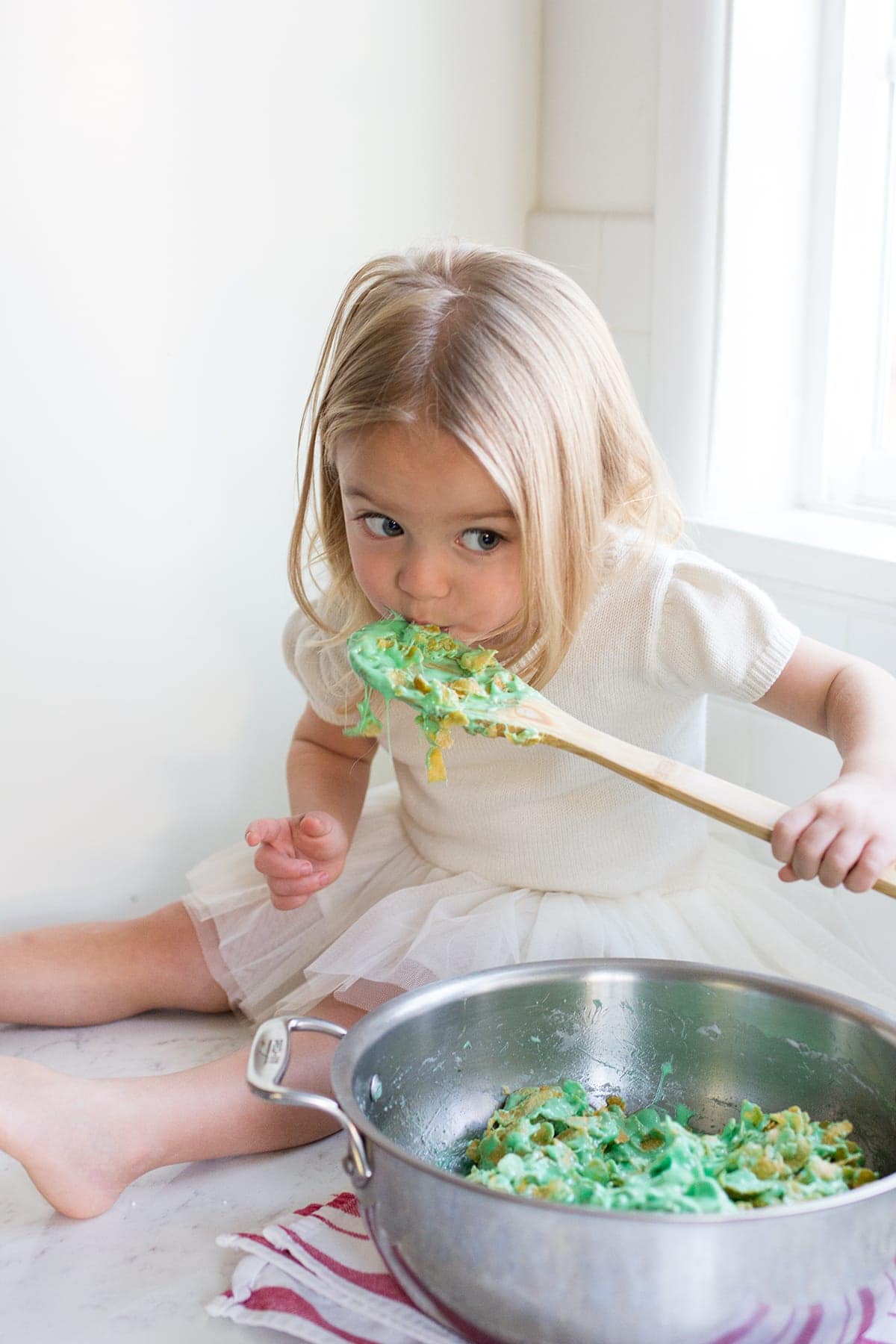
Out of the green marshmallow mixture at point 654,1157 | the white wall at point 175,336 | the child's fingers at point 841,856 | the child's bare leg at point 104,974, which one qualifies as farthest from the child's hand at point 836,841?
the white wall at point 175,336

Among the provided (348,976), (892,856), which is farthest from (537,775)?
(892,856)

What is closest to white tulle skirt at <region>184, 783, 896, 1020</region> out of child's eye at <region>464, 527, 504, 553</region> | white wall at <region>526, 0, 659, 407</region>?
child's eye at <region>464, 527, 504, 553</region>

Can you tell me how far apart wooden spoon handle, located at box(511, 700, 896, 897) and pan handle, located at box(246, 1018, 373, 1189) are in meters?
0.26

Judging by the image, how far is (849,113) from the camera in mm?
1404

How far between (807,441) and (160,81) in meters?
0.75

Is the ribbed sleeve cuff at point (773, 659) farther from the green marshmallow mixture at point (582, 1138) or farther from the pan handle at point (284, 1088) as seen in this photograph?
the pan handle at point (284, 1088)

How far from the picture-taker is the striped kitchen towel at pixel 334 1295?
0.77m

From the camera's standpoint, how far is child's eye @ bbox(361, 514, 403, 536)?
1.00 meters

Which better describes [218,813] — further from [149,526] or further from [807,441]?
[807,441]

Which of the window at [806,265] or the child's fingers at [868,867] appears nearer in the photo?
the child's fingers at [868,867]

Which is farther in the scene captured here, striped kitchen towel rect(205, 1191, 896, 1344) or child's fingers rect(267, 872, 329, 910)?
child's fingers rect(267, 872, 329, 910)

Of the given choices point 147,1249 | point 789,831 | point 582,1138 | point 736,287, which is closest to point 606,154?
point 736,287

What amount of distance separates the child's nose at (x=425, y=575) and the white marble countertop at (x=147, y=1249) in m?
0.44

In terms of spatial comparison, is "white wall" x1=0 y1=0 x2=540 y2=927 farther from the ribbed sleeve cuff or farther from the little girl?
the ribbed sleeve cuff
